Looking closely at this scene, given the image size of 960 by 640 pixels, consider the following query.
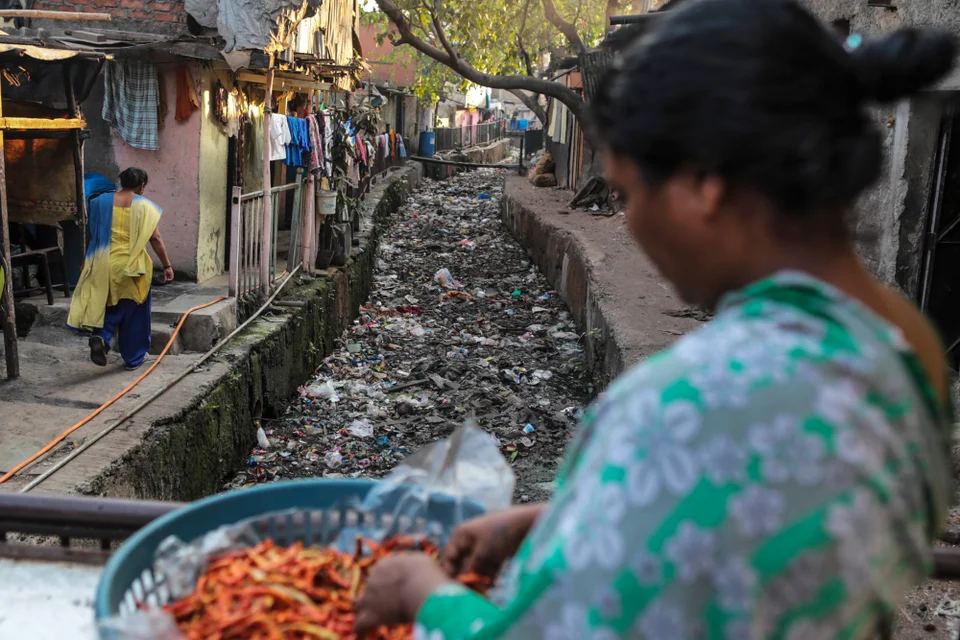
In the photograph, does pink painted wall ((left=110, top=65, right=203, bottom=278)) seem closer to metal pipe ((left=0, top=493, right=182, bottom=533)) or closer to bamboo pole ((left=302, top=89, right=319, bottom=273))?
bamboo pole ((left=302, top=89, right=319, bottom=273))

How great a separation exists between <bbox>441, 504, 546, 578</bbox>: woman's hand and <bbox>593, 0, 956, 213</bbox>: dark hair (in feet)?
2.19

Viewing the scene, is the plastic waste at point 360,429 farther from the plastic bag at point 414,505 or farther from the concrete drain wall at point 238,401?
Answer: the plastic bag at point 414,505

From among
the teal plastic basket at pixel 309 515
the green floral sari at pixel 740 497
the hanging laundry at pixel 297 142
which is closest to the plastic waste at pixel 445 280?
the hanging laundry at pixel 297 142

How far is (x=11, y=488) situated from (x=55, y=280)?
189 inches

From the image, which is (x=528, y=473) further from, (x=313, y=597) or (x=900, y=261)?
(x=313, y=597)

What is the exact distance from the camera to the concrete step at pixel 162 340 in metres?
7.21

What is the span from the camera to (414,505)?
1.72 meters

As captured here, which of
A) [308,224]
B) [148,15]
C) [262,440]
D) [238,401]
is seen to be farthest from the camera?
[308,224]

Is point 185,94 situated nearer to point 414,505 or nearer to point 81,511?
point 81,511

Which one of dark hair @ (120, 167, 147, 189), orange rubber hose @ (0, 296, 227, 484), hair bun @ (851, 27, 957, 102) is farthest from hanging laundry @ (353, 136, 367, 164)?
hair bun @ (851, 27, 957, 102)

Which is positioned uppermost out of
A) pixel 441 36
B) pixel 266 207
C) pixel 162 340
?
pixel 441 36

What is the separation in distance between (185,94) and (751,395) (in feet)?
29.3

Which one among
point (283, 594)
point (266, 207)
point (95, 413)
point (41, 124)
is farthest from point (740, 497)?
point (266, 207)

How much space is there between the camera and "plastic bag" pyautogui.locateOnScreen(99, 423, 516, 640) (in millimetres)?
1673
